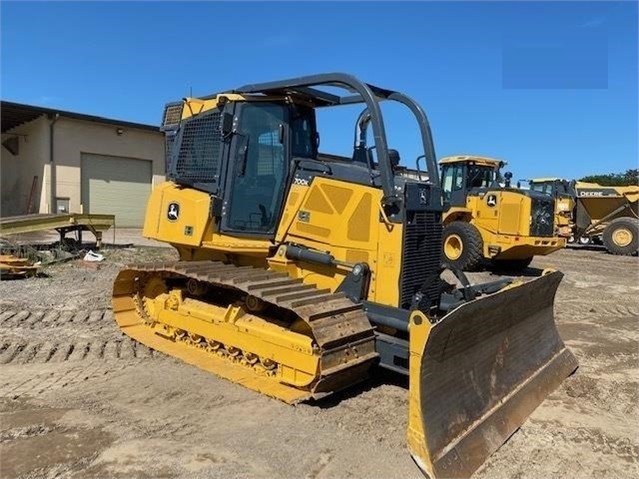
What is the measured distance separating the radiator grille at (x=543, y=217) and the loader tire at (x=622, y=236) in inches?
292

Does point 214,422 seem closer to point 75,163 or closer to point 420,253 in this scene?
point 420,253

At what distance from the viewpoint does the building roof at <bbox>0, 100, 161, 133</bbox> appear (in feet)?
63.5

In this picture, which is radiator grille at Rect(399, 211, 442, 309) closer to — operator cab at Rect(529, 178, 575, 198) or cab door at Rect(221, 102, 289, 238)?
cab door at Rect(221, 102, 289, 238)

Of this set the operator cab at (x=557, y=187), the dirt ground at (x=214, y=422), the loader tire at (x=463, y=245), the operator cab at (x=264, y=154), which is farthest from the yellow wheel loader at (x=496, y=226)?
the operator cab at (x=557, y=187)

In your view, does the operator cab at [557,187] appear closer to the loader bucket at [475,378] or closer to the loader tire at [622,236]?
the loader tire at [622,236]

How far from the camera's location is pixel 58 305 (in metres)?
7.56

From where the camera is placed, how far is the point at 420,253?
16.8 ft

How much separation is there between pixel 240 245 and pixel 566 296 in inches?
286

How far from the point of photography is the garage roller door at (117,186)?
21.4 metres

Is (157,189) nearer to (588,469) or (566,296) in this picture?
(588,469)

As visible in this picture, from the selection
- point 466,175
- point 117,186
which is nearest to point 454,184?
point 466,175

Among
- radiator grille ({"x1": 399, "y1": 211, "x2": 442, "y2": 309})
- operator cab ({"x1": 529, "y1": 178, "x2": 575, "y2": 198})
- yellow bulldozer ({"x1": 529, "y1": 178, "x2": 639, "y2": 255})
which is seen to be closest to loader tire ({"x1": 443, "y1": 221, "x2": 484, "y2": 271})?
radiator grille ({"x1": 399, "y1": 211, "x2": 442, "y2": 309})

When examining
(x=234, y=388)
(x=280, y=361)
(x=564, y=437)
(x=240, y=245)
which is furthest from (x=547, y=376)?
(x=240, y=245)

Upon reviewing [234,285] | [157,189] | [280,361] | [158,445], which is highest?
[157,189]
